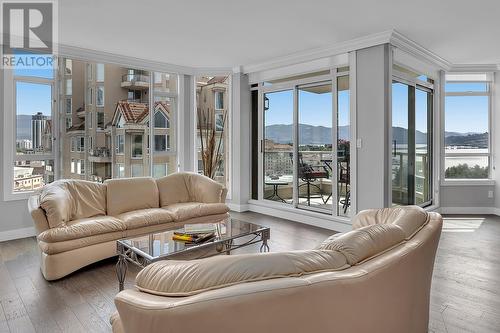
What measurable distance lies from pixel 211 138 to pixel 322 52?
254cm

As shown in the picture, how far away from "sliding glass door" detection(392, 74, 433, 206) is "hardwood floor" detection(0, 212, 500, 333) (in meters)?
1.07

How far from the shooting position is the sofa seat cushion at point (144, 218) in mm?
3474

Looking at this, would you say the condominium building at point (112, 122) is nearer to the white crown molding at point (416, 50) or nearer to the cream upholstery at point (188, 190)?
the cream upholstery at point (188, 190)

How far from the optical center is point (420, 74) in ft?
17.0

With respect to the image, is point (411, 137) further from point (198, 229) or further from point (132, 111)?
point (132, 111)

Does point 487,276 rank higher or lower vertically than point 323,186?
lower

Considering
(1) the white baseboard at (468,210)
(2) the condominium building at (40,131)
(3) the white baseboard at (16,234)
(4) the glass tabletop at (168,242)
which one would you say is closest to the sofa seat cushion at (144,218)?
(4) the glass tabletop at (168,242)

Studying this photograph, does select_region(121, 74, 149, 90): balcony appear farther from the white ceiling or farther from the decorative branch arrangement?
the decorative branch arrangement

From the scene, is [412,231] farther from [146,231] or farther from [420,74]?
[420,74]

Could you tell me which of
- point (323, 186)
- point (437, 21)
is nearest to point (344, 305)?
point (437, 21)

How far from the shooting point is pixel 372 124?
427 centimetres

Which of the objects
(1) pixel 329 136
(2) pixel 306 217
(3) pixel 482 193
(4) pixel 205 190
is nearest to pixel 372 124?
(1) pixel 329 136

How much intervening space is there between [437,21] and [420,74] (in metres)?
1.66

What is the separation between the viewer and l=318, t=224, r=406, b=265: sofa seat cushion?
3.82 ft
